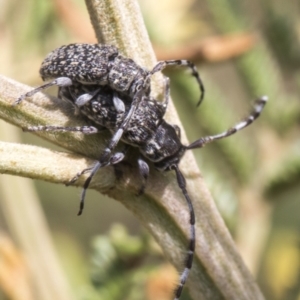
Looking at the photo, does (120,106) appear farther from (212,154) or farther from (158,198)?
(212,154)

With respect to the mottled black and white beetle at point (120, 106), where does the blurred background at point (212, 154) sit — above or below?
below

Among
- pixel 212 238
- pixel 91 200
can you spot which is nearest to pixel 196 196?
pixel 212 238

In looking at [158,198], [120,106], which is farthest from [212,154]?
[158,198]

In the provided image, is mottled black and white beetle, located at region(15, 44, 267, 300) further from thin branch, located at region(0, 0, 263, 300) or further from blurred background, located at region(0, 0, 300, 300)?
blurred background, located at region(0, 0, 300, 300)

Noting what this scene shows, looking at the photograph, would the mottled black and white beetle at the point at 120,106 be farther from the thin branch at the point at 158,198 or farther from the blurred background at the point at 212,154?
the blurred background at the point at 212,154

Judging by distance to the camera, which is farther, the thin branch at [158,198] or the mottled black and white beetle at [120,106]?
the mottled black and white beetle at [120,106]

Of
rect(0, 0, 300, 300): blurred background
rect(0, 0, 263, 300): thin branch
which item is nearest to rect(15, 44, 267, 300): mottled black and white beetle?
rect(0, 0, 263, 300): thin branch

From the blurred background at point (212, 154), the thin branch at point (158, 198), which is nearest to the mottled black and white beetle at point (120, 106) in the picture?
the thin branch at point (158, 198)
